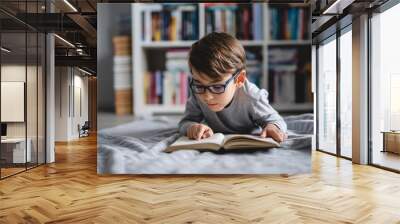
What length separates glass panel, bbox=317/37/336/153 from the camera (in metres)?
8.67

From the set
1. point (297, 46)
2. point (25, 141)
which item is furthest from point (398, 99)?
point (25, 141)

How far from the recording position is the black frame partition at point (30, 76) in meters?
5.61

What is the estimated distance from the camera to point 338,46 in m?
8.28

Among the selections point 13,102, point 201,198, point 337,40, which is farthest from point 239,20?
point 337,40

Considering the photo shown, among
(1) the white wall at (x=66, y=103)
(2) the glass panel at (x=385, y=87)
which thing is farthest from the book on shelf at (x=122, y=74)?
(1) the white wall at (x=66, y=103)

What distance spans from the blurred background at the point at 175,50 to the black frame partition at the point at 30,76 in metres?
1.44

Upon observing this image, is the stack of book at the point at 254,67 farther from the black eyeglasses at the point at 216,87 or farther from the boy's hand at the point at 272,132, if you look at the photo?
the boy's hand at the point at 272,132

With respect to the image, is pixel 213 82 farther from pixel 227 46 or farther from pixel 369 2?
pixel 369 2

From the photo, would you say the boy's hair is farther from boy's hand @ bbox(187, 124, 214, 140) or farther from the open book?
the open book

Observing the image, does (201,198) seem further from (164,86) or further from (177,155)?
(164,86)

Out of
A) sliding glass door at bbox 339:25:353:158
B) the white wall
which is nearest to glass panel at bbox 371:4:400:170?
sliding glass door at bbox 339:25:353:158

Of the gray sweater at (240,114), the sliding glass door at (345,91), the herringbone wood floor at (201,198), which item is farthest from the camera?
the sliding glass door at (345,91)

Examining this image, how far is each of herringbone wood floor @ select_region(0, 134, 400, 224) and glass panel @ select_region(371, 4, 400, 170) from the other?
0.62 m

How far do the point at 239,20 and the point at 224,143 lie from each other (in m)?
1.69
